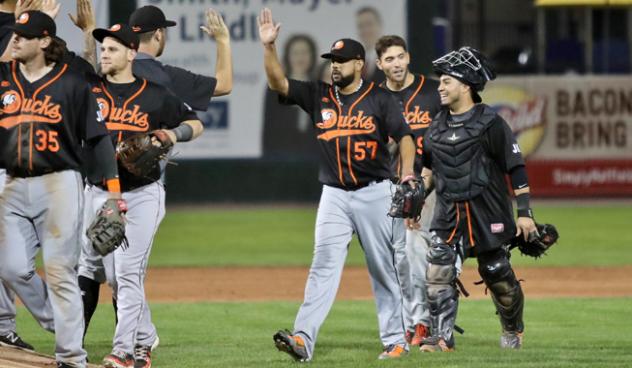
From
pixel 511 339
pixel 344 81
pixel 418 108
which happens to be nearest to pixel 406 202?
pixel 344 81

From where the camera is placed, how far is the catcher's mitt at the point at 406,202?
8.61 metres

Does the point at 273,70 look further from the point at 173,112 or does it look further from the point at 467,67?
the point at 467,67

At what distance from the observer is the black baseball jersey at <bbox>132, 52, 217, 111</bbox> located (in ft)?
28.5

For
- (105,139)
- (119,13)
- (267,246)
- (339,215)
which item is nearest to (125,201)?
(105,139)

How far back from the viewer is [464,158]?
8.69 metres

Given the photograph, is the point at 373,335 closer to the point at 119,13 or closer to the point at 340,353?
the point at 340,353

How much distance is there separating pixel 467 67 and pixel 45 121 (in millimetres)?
2848

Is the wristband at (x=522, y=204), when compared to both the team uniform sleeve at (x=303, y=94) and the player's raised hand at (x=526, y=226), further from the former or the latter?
the team uniform sleeve at (x=303, y=94)

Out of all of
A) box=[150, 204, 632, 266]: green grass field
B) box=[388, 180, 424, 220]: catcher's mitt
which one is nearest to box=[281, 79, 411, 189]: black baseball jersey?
box=[388, 180, 424, 220]: catcher's mitt

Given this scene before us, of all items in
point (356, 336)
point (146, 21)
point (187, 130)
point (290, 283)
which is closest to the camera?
point (187, 130)

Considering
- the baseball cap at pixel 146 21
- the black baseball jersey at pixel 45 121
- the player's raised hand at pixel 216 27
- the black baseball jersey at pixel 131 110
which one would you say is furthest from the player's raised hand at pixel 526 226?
the black baseball jersey at pixel 45 121

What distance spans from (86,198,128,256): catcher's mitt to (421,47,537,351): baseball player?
2.23 meters

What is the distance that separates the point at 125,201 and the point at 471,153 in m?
2.25

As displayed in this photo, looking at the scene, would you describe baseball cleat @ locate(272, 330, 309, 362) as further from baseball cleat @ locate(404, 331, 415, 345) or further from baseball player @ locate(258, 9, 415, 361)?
baseball cleat @ locate(404, 331, 415, 345)
